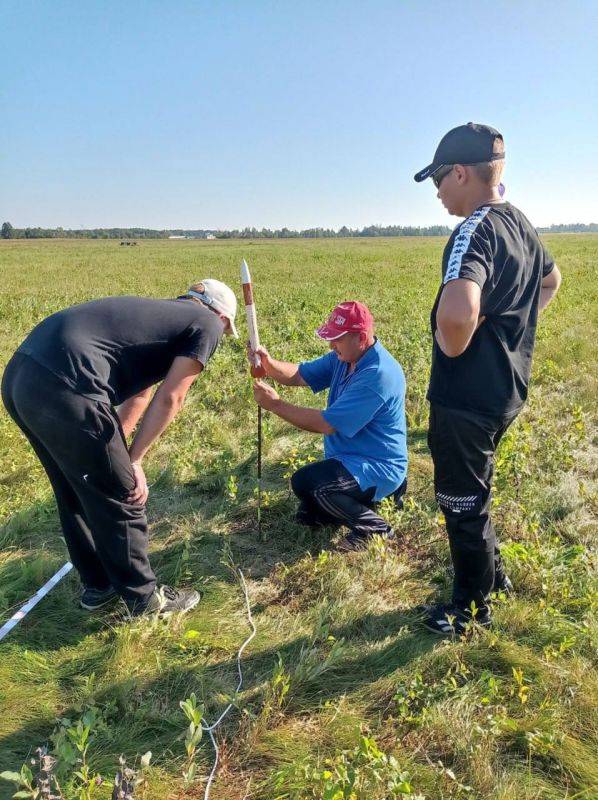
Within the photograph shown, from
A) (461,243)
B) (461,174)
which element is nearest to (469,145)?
(461,174)

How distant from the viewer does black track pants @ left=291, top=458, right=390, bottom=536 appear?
3.77 m

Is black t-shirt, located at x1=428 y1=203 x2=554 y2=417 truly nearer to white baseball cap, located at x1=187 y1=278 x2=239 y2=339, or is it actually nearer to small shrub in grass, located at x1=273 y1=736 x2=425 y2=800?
white baseball cap, located at x1=187 y1=278 x2=239 y2=339

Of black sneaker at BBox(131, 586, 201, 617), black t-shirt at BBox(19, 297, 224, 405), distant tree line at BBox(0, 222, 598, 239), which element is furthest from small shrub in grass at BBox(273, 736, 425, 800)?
distant tree line at BBox(0, 222, 598, 239)

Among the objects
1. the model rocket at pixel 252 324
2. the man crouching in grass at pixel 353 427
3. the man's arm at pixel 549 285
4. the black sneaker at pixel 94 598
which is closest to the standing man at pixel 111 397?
the black sneaker at pixel 94 598

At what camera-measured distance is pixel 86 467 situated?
2699 mm

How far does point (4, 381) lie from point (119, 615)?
1457mm

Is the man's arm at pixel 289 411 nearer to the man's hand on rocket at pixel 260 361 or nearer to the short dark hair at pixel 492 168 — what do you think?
the man's hand on rocket at pixel 260 361

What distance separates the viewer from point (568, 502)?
169 inches

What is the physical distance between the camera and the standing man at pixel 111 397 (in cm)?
259

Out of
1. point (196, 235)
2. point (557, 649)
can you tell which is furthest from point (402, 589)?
point (196, 235)

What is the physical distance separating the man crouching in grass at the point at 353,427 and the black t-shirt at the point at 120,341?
84 centimetres

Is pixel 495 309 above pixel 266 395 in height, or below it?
above

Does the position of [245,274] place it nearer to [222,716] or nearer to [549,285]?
[549,285]

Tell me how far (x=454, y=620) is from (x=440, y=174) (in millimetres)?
2335
